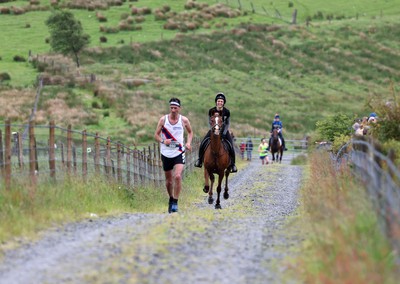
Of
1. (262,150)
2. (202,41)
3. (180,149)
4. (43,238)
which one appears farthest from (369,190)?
Answer: (202,41)

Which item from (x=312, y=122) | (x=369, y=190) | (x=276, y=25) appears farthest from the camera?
(x=276, y=25)

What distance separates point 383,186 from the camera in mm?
10539

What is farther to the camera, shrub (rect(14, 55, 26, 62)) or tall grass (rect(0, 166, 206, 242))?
shrub (rect(14, 55, 26, 62))

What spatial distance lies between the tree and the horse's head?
178 feet

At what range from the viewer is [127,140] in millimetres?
46938

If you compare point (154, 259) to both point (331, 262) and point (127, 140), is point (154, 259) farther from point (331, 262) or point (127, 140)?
point (127, 140)

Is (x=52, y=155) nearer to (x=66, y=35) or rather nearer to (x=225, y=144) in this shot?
(x=225, y=144)

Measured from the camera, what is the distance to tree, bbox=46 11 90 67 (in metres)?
72.9

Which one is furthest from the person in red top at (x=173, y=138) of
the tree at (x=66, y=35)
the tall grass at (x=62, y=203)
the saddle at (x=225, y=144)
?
the tree at (x=66, y=35)

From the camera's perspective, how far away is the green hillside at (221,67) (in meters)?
57.0

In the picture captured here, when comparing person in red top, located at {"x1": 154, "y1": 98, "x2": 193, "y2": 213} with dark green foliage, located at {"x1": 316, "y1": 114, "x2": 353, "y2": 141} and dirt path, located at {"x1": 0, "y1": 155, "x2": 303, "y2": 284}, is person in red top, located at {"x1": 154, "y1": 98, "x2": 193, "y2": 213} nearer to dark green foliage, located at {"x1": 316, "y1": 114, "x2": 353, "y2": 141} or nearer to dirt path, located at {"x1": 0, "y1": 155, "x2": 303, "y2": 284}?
dirt path, located at {"x1": 0, "y1": 155, "x2": 303, "y2": 284}

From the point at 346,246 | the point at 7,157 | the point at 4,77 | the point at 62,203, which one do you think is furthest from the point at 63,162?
the point at 4,77

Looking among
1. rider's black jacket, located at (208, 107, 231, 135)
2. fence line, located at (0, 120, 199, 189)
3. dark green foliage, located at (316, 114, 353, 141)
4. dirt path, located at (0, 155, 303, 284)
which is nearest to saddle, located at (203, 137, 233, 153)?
rider's black jacket, located at (208, 107, 231, 135)

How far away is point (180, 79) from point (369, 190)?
63.2m
